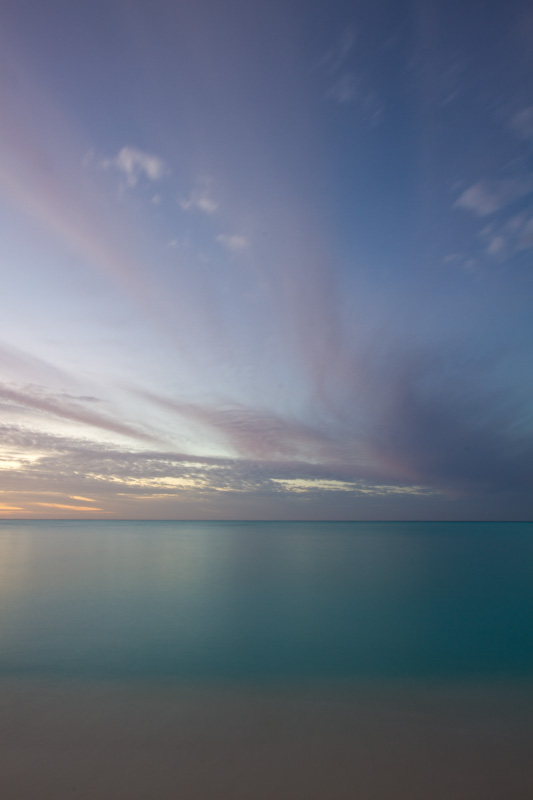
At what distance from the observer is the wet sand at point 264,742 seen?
6098 mm

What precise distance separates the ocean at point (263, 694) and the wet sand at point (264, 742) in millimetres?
31

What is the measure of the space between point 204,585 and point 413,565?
18406 mm

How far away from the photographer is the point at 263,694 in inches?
371

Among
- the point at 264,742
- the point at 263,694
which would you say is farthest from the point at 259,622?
the point at 264,742

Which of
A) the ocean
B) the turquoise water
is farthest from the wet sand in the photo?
the turquoise water

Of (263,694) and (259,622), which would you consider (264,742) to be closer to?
(263,694)

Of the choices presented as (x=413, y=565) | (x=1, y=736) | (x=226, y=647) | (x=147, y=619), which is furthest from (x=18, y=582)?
(x=413, y=565)

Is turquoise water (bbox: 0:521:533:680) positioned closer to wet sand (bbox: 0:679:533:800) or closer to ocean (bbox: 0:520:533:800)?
ocean (bbox: 0:520:533:800)

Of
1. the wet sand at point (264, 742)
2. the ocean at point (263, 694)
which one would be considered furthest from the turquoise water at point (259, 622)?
the wet sand at point (264, 742)

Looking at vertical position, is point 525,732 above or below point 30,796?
above

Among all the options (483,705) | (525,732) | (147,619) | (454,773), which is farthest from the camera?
(147,619)

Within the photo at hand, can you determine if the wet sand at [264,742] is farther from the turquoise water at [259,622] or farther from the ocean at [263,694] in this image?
the turquoise water at [259,622]

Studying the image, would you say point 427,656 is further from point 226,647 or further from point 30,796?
point 30,796

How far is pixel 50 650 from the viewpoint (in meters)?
12.5
